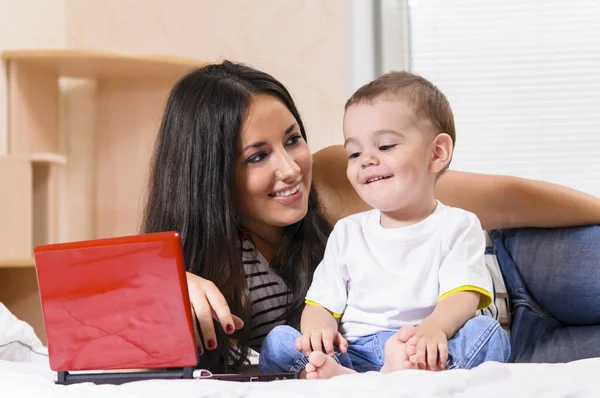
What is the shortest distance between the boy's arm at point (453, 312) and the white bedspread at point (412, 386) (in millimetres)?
203

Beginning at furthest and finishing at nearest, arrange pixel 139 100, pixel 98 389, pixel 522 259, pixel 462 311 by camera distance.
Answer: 1. pixel 139 100
2. pixel 522 259
3. pixel 462 311
4. pixel 98 389

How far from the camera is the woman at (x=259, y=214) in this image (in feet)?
4.57

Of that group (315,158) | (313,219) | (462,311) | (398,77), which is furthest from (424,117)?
(315,158)

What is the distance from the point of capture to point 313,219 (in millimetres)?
1545

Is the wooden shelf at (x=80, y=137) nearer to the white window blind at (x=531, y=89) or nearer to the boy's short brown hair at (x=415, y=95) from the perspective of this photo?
the white window blind at (x=531, y=89)

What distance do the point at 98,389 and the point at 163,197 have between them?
681mm

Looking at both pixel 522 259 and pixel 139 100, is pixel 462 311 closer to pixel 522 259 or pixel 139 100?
pixel 522 259

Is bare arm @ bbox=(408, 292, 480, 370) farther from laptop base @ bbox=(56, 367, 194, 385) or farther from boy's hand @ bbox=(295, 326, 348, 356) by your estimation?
laptop base @ bbox=(56, 367, 194, 385)

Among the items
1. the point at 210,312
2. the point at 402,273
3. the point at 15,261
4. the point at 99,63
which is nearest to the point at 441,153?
the point at 402,273

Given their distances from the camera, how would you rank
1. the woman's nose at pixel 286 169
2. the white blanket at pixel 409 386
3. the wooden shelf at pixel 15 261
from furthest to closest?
1. the wooden shelf at pixel 15 261
2. the woman's nose at pixel 286 169
3. the white blanket at pixel 409 386

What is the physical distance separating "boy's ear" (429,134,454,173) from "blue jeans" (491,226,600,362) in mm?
540

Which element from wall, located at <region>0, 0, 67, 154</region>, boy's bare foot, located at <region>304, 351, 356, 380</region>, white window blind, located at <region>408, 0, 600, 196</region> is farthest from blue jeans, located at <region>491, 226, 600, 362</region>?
wall, located at <region>0, 0, 67, 154</region>

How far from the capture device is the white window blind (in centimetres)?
293

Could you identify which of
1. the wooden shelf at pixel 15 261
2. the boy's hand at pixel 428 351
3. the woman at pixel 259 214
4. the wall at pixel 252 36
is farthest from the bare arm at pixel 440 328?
the wall at pixel 252 36
